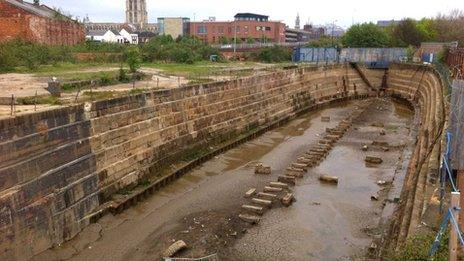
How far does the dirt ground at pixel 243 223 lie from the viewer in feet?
58.3

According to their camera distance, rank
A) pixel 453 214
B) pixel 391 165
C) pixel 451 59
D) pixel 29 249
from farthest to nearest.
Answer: pixel 451 59 < pixel 391 165 < pixel 29 249 < pixel 453 214

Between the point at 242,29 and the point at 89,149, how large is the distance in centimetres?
9115

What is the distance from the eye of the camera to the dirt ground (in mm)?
17781

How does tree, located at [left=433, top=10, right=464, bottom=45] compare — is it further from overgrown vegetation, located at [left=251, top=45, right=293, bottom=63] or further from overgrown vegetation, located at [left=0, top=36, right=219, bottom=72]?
overgrown vegetation, located at [left=0, top=36, right=219, bottom=72]

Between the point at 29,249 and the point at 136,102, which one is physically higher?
the point at 136,102

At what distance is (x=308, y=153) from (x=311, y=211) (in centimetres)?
1026

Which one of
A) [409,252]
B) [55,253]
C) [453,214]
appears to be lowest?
[55,253]

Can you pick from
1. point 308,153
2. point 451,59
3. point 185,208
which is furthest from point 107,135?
point 451,59

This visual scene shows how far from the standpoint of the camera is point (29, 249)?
55.4ft

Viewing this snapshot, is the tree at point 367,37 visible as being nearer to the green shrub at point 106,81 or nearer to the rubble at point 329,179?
the green shrub at point 106,81

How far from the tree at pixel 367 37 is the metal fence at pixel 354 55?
823 centimetres

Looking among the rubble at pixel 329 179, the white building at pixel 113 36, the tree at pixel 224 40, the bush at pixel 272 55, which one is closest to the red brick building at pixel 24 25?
the bush at pixel 272 55

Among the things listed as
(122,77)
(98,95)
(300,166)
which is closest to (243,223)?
(300,166)

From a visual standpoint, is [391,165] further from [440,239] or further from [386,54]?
[386,54]
